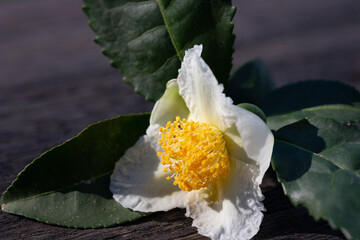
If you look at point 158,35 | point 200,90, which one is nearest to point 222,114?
point 200,90

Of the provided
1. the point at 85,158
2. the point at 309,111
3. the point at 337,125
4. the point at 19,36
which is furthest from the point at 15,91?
the point at 337,125

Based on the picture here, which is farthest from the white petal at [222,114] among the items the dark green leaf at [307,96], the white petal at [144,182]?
the dark green leaf at [307,96]

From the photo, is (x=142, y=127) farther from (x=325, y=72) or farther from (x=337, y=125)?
(x=325, y=72)

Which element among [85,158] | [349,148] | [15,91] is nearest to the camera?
[349,148]

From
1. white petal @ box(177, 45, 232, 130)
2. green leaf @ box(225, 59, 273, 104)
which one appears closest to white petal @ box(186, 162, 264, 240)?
white petal @ box(177, 45, 232, 130)

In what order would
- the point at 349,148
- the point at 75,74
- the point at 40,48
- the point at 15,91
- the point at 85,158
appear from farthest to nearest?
the point at 40,48, the point at 75,74, the point at 15,91, the point at 85,158, the point at 349,148

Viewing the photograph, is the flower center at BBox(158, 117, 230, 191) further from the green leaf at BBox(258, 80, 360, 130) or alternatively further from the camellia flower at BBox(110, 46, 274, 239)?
the green leaf at BBox(258, 80, 360, 130)

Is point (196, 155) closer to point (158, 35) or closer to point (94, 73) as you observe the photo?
point (158, 35)
